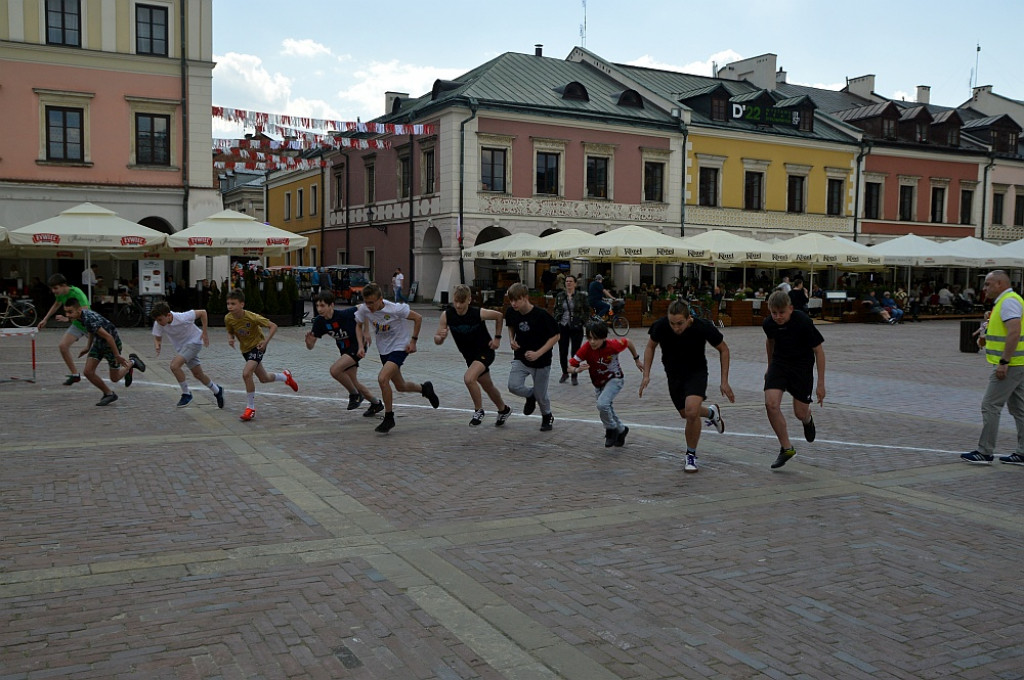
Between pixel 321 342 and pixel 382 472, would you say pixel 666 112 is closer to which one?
pixel 321 342

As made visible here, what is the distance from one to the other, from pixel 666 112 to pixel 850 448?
32.7 m

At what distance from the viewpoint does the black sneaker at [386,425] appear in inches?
378

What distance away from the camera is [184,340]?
11258mm

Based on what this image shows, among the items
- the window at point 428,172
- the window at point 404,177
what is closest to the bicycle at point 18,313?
the window at point 428,172

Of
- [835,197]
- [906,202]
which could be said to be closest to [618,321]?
[835,197]

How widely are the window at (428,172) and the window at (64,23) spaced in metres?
13.6

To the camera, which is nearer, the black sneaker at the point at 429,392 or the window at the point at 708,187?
the black sneaker at the point at 429,392

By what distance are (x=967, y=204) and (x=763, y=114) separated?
1399cm

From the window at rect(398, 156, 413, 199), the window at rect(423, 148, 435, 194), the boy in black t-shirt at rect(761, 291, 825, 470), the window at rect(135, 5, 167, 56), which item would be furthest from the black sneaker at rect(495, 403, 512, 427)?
the window at rect(398, 156, 413, 199)

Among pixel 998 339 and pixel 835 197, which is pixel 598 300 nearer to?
pixel 998 339

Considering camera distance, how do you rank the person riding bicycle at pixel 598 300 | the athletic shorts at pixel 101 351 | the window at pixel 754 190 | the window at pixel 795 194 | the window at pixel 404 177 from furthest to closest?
1. the window at pixel 795 194
2. the window at pixel 754 190
3. the window at pixel 404 177
4. the person riding bicycle at pixel 598 300
5. the athletic shorts at pixel 101 351

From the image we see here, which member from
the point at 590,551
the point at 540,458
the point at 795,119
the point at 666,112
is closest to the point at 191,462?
the point at 540,458

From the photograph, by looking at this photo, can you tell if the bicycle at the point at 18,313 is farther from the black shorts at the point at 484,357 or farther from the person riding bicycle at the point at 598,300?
the black shorts at the point at 484,357

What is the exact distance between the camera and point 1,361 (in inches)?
634
